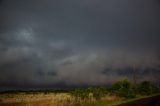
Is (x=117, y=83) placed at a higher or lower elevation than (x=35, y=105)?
higher

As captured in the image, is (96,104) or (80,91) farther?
(80,91)

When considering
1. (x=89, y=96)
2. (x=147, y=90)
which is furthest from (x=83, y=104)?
(x=147, y=90)

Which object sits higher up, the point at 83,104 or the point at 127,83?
the point at 127,83

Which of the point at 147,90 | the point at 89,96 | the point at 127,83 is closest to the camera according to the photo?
the point at 89,96

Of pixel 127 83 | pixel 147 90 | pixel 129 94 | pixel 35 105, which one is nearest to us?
pixel 35 105

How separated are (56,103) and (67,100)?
159 cm

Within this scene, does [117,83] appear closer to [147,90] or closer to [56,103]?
[147,90]

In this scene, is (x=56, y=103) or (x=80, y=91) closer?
(x=56, y=103)

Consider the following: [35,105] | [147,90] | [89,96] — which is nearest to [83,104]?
[89,96]

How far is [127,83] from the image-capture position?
52750 millimetres

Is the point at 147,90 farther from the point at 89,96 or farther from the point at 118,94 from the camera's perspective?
the point at 89,96

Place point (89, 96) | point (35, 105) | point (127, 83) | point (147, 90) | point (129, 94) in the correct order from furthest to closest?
1. point (127, 83)
2. point (147, 90)
3. point (129, 94)
4. point (89, 96)
5. point (35, 105)

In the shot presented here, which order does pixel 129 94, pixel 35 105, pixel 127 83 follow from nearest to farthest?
pixel 35 105, pixel 129 94, pixel 127 83

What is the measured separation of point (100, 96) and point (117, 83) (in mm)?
Result: 23432
